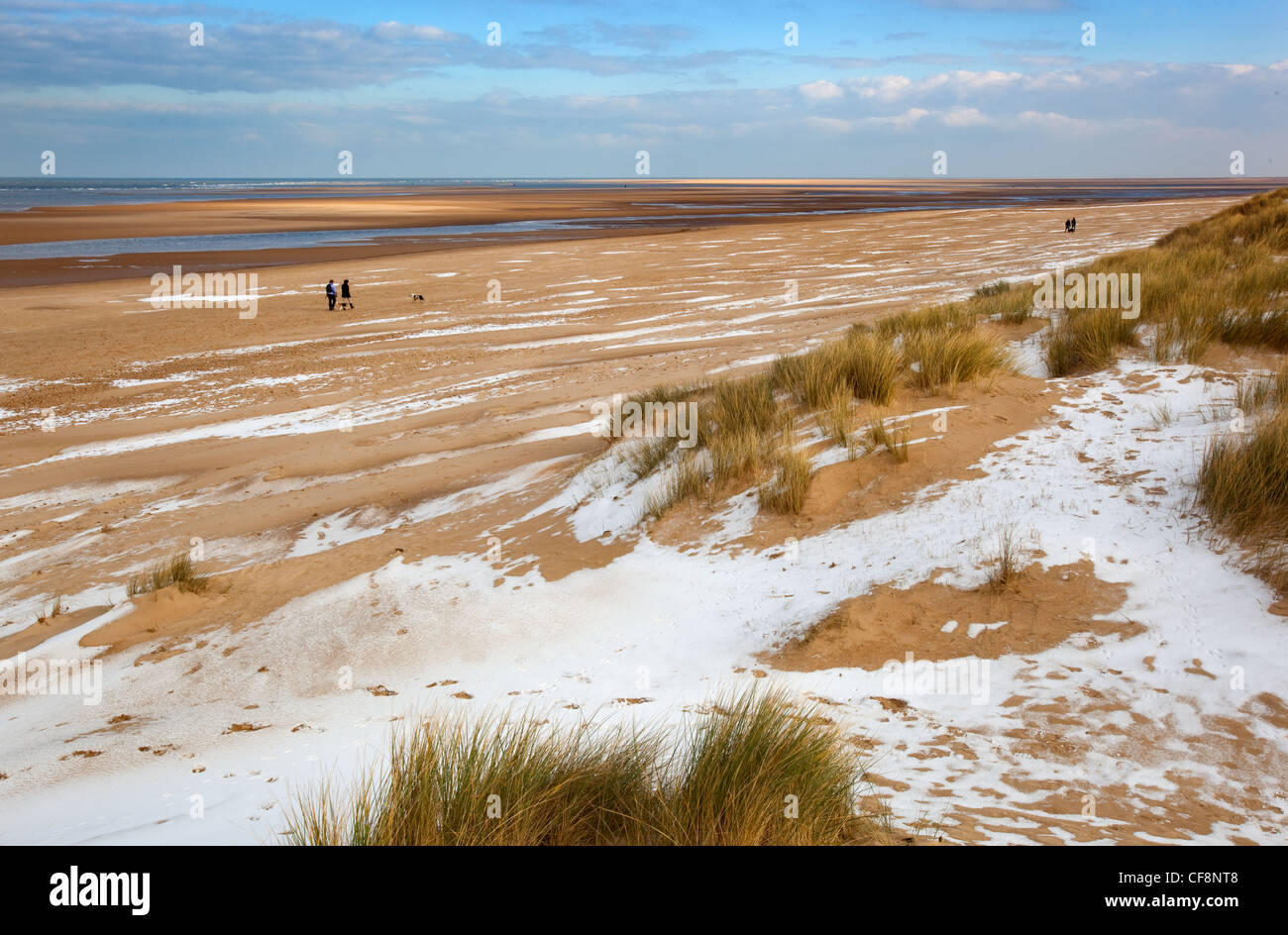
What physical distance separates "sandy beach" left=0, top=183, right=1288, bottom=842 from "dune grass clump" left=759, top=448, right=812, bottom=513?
142 millimetres

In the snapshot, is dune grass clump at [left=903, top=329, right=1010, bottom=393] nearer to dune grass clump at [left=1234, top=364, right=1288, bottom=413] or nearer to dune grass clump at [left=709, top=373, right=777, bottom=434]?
dune grass clump at [left=709, top=373, right=777, bottom=434]

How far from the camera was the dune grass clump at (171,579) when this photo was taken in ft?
22.1

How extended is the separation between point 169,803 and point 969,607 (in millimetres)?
4372

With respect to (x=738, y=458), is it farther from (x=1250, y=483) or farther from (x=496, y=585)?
(x=1250, y=483)

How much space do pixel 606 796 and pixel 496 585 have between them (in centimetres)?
340

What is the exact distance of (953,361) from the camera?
788 cm

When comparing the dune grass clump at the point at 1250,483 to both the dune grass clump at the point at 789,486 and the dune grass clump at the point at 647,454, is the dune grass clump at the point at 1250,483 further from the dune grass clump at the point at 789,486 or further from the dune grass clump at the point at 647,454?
the dune grass clump at the point at 647,454

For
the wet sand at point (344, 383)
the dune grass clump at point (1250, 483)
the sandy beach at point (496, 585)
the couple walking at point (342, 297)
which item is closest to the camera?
the sandy beach at point (496, 585)

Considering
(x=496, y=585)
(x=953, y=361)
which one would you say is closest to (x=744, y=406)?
(x=953, y=361)

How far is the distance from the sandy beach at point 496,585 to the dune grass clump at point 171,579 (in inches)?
6.0

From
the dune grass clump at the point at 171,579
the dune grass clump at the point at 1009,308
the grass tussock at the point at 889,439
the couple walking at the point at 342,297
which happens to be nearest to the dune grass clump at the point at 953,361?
the grass tussock at the point at 889,439

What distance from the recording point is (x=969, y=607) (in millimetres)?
5051

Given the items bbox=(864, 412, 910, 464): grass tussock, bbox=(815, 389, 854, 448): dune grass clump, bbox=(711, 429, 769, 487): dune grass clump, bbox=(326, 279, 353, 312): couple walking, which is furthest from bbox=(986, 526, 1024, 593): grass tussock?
bbox=(326, 279, 353, 312): couple walking

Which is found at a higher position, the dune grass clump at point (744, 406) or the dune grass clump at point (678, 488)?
the dune grass clump at point (744, 406)
